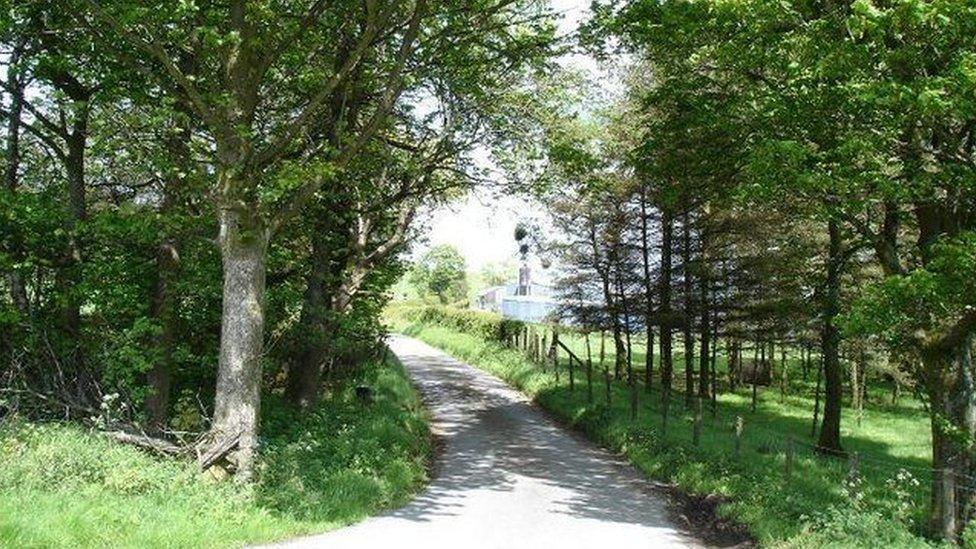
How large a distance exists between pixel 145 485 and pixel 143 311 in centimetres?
512

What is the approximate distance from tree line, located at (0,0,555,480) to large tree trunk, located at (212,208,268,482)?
1.0 inches

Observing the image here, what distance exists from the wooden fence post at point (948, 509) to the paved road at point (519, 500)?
3.40 m

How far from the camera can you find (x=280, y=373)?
856 inches

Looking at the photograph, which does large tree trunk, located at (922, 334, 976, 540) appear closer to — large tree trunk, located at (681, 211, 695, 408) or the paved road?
the paved road

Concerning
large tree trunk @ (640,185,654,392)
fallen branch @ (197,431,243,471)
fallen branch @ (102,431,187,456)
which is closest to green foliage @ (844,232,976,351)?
fallen branch @ (197,431,243,471)

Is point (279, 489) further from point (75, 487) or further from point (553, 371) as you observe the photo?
point (553, 371)

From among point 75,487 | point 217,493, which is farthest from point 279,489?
point 75,487

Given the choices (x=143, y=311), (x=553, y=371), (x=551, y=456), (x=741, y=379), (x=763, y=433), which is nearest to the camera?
(x=143, y=311)

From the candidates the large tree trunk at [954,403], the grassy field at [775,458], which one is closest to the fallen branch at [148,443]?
the grassy field at [775,458]

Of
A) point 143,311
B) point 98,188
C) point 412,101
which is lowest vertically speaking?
point 143,311

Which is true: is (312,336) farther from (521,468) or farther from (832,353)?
(832,353)

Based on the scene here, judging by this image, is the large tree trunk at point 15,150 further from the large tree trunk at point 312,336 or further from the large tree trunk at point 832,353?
the large tree trunk at point 832,353

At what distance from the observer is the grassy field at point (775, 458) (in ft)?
33.2

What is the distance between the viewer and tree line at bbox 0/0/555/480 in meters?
11.3
